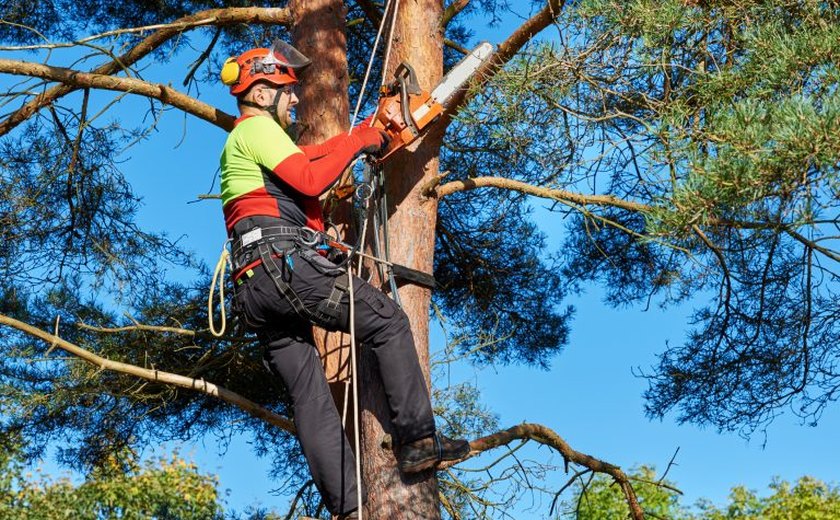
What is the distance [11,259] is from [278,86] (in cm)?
340

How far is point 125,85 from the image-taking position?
5.55 m

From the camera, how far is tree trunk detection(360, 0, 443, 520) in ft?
14.4

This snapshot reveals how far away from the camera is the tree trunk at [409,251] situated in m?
4.40

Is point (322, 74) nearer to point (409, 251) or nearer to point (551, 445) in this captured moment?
point (409, 251)

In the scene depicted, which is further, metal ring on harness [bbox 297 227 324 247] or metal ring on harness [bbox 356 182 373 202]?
metal ring on harness [bbox 356 182 373 202]

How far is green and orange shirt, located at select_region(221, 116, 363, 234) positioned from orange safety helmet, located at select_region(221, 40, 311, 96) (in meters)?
0.16

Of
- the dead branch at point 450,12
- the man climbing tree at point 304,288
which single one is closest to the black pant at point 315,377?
the man climbing tree at point 304,288

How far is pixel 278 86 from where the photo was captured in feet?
14.5

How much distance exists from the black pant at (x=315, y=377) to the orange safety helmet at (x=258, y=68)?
0.77 metres

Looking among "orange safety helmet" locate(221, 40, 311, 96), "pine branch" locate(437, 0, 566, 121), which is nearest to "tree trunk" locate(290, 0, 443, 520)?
"pine branch" locate(437, 0, 566, 121)

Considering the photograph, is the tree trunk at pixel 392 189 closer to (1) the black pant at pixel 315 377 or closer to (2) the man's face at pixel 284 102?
(1) the black pant at pixel 315 377

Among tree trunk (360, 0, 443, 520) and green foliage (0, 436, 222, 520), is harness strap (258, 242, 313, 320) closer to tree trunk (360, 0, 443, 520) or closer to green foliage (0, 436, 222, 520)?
tree trunk (360, 0, 443, 520)

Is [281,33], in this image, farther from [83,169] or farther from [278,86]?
[278,86]

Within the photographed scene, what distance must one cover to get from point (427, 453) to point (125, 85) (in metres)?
2.63
